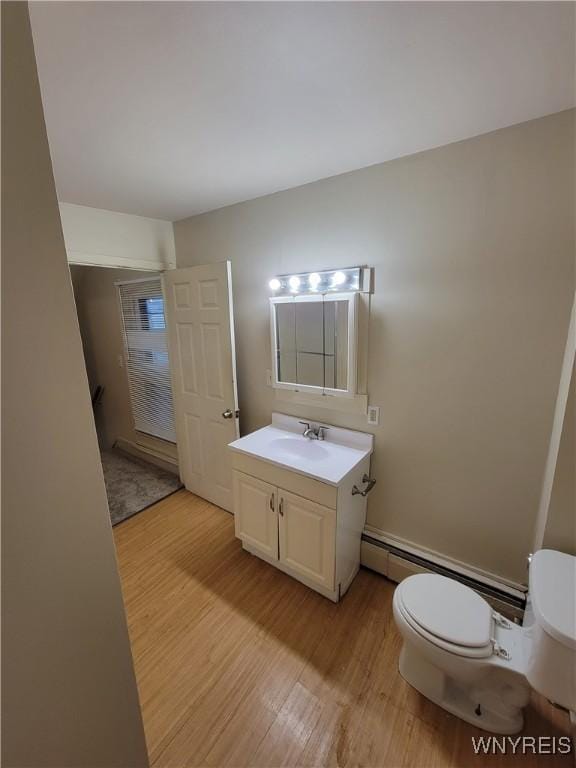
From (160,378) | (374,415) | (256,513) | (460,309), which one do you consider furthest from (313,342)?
(160,378)

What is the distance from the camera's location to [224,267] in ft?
6.77

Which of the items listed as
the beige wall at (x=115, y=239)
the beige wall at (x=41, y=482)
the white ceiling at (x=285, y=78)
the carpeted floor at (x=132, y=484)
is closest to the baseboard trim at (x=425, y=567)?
the beige wall at (x=41, y=482)

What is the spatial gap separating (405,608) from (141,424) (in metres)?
3.02

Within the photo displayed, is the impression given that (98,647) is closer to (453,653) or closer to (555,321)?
(453,653)

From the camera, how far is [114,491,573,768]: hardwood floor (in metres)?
1.17

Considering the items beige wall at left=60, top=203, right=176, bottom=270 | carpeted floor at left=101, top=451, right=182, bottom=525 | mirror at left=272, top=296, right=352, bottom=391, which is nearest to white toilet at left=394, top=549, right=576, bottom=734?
mirror at left=272, top=296, right=352, bottom=391

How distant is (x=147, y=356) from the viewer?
10.3 ft

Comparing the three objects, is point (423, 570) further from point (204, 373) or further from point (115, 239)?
point (115, 239)

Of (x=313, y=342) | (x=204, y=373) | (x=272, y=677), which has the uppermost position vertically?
(x=313, y=342)

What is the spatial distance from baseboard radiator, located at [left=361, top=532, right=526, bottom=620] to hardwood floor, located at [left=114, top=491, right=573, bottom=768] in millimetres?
102

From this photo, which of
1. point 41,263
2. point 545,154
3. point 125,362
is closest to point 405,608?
point 41,263

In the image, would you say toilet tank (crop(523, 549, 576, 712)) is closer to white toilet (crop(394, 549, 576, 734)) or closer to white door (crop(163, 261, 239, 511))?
white toilet (crop(394, 549, 576, 734))

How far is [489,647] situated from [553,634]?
0.28 meters

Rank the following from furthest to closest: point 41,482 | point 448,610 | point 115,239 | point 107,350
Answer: point 107,350
point 115,239
point 448,610
point 41,482
